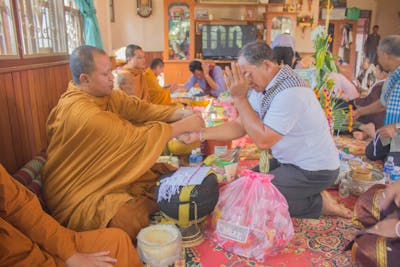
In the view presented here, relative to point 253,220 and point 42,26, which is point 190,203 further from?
point 42,26

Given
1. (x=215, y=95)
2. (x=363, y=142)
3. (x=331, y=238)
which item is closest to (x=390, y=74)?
(x=363, y=142)

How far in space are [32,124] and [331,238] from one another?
219 cm

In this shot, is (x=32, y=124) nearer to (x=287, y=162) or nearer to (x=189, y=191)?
(x=189, y=191)

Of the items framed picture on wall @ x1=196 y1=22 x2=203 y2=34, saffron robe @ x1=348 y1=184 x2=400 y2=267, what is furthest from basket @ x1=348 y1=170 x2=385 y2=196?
framed picture on wall @ x1=196 y1=22 x2=203 y2=34

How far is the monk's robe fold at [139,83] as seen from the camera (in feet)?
13.4

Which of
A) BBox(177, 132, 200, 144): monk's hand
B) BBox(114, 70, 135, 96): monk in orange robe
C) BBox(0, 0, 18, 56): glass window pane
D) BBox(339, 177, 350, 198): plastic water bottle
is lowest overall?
BBox(339, 177, 350, 198): plastic water bottle

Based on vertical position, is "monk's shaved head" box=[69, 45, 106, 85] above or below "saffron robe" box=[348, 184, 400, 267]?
above

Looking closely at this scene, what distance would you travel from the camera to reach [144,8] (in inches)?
315

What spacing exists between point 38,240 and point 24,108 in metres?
1.36

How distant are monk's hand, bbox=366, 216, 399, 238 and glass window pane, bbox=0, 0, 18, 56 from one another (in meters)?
2.45

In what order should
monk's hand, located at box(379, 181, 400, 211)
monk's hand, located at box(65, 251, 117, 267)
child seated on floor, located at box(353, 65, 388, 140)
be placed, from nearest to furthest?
monk's hand, located at box(65, 251, 117, 267) → monk's hand, located at box(379, 181, 400, 211) → child seated on floor, located at box(353, 65, 388, 140)

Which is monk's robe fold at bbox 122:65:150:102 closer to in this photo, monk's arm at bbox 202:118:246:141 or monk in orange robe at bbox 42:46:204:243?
monk's arm at bbox 202:118:246:141

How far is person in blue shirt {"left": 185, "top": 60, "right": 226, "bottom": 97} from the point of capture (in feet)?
17.0

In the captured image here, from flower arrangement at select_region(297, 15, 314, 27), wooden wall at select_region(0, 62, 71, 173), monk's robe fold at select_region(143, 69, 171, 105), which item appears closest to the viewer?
wooden wall at select_region(0, 62, 71, 173)
